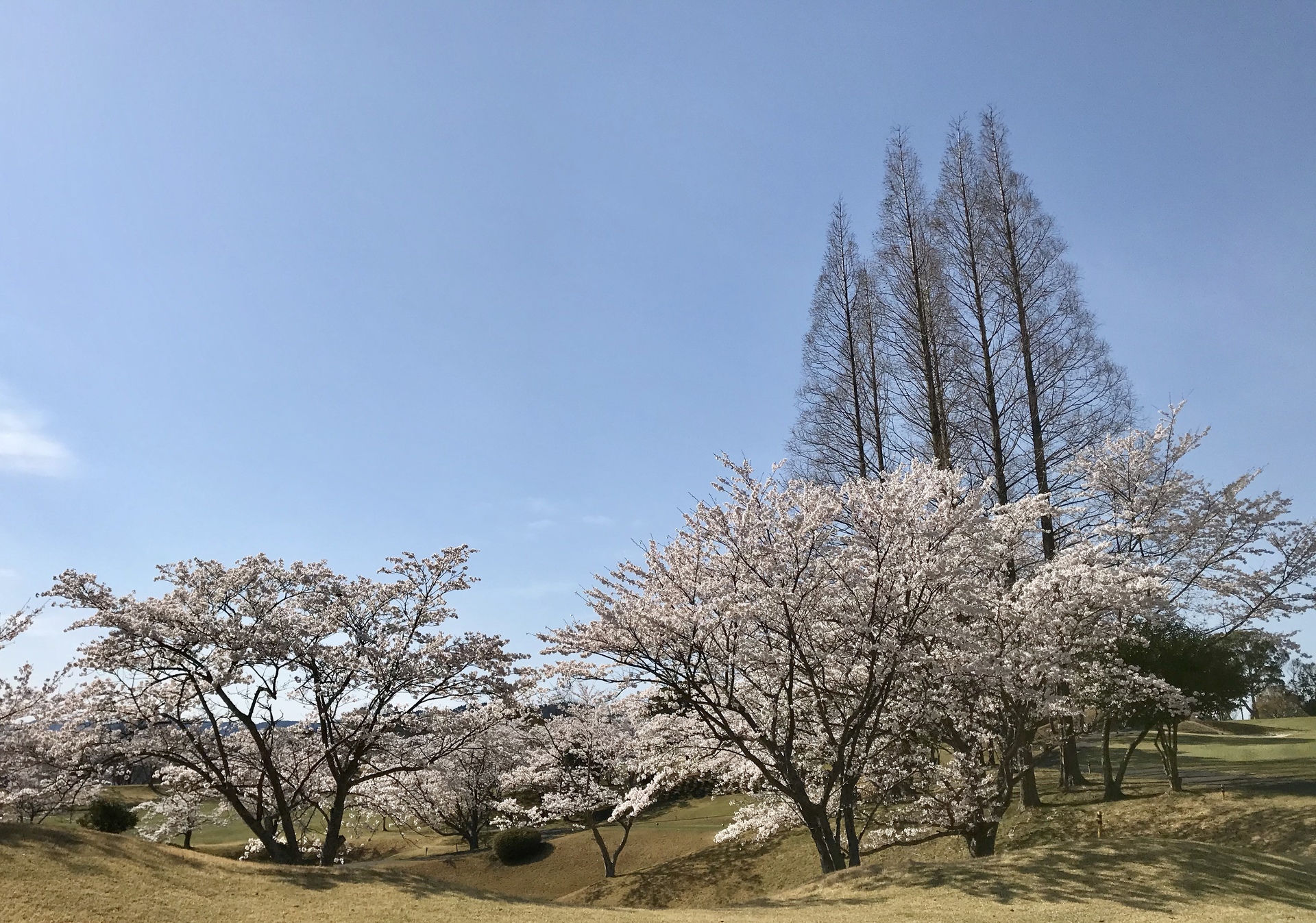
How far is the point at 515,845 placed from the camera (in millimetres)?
27547

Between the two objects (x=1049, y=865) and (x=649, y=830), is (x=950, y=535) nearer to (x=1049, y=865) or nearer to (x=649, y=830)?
(x=1049, y=865)

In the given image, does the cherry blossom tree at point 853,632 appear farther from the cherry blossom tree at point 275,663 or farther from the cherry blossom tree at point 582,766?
the cherry blossom tree at point 582,766

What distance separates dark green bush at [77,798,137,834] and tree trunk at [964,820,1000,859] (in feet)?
83.9

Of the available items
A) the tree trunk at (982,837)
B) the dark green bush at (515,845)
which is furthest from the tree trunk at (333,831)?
the dark green bush at (515,845)

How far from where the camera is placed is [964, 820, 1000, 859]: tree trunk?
1499 cm

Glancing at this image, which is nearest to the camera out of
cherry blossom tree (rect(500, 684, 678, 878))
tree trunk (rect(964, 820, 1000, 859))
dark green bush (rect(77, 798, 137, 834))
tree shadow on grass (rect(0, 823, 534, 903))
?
tree shadow on grass (rect(0, 823, 534, 903))

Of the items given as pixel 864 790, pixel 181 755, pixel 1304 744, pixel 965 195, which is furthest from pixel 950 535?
pixel 1304 744

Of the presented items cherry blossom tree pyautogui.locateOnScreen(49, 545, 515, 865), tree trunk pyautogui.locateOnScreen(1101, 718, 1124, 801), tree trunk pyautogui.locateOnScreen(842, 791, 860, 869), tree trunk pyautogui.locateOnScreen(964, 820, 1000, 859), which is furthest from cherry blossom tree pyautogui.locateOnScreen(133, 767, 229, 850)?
tree trunk pyautogui.locateOnScreen(1101, 718, 1124, 801)

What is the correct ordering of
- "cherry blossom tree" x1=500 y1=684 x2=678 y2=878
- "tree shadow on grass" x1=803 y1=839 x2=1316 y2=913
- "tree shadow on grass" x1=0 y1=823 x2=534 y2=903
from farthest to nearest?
1. "cherry blossom tree" x1=500 y1=684 x2=678 y2=878
2. "tree shadow on grass" x1=803 y1=839 x2=1316 y2=913
3. "tree shadow on grass" x1=0 y1=823 x2=534 y2=903

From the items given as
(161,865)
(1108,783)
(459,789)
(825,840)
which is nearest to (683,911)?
(825,840)

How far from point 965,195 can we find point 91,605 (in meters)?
24.8

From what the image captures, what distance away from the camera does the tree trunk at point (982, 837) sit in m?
15.0

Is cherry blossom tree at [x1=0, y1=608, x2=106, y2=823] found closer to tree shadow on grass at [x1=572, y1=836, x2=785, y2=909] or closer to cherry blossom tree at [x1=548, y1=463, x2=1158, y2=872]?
cherry blossom tree at [x1=548, y1=463, x2=1158, y2=872]

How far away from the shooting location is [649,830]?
29547 millimetres
